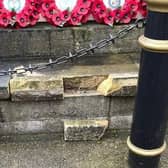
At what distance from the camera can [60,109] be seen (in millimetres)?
3111

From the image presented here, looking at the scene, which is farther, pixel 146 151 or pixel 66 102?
pixel 66 102

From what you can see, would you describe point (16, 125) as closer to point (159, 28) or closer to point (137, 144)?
point (137, 144)

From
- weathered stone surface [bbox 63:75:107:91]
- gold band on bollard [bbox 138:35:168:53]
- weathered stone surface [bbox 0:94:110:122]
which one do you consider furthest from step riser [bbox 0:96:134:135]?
gold band on bollard [bbox 138:35:168:53]

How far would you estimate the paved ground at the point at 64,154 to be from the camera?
287 cm

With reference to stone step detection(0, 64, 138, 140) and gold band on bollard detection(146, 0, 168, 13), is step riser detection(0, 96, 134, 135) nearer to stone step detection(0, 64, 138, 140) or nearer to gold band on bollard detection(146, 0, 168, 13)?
stone step detection(0, 64, 138, 140)

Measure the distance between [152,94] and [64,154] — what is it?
1.22 metres

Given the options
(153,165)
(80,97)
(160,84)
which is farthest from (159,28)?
(80,97)

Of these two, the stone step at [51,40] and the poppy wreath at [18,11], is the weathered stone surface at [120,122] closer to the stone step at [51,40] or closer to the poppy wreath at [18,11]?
the stone step at [51,40]

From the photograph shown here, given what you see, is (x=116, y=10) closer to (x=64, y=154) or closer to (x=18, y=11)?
(x=18, y=11)

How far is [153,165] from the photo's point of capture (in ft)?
7.78

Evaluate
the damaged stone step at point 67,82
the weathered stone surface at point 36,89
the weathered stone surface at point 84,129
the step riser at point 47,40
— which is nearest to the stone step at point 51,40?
the step riser at point 47,40

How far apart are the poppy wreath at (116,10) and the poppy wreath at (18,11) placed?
56cm

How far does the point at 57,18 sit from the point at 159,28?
5.42 ft

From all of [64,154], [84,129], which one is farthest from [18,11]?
[64,154]
